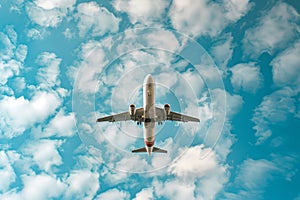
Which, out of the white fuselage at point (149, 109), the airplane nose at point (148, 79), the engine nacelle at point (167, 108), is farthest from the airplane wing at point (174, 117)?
the airplane nose at point (148, 79)

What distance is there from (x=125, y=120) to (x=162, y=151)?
1336 centimetres

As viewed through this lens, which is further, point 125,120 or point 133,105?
point 125,120

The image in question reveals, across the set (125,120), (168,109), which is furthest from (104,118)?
(168,109)

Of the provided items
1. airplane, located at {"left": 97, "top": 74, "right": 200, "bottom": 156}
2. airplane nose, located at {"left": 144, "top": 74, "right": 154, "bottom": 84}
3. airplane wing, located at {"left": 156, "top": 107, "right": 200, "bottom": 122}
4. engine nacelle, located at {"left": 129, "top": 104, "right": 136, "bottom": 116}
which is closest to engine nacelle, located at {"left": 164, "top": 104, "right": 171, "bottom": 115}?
airplane, located at {"left": 97, "top": 74, "right": 200, "bottom": 156}

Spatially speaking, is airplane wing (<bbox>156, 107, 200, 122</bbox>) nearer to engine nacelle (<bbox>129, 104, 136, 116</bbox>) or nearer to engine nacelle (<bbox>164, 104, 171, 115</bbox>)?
engine nacelle (<bbox>164, 104, 171, 115</bbox>)

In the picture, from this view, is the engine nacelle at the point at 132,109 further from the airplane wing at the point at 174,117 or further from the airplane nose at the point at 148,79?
the airplane nose at the point at 148,79

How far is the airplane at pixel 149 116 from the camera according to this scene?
6387cm

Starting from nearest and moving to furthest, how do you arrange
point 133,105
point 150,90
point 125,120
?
1. point 150,90
2. point 133,105
3. point 125,120

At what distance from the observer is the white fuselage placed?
63406 mm

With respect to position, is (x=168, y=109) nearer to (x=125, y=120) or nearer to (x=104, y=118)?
(x=125, y=120)

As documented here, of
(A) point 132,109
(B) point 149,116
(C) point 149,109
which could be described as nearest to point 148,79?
(C) point 149,109

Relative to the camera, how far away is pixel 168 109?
69.9 meters

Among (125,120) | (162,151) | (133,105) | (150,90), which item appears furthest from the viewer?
(162,151)

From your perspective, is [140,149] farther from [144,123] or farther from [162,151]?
[144,123]
